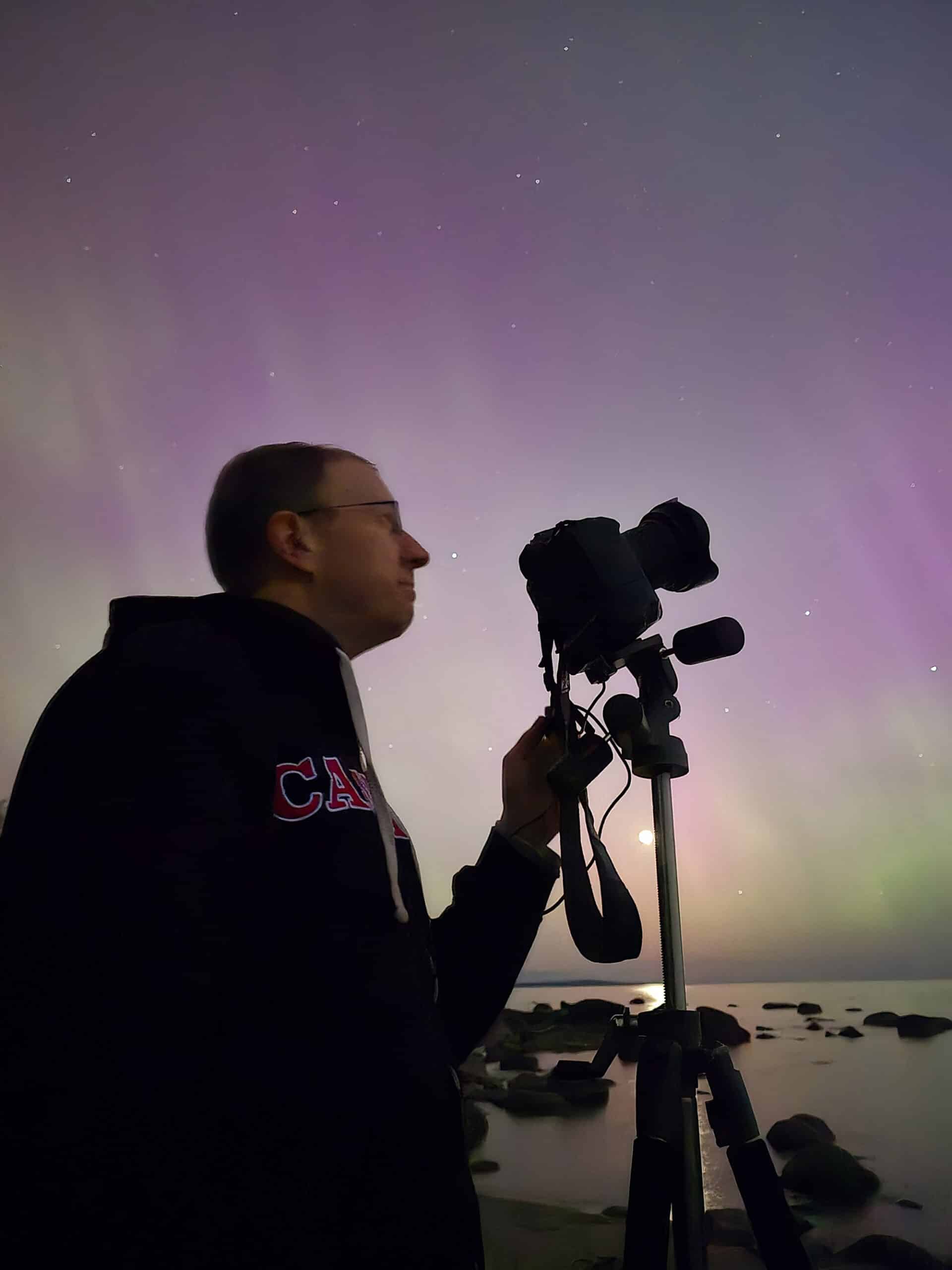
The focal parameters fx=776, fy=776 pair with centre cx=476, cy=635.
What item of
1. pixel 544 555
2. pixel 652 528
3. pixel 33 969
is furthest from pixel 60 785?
pixel 652 528

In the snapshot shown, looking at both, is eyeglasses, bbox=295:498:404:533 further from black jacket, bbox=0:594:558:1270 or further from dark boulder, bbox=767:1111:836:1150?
dark boulder, bbox=767:1111:836:1150

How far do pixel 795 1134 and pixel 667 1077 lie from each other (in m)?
7.76

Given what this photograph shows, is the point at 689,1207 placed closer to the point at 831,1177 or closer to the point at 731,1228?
the point at 731,1228

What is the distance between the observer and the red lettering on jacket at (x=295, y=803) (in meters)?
1.17

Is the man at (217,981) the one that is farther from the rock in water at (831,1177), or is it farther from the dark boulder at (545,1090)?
the dark boulder at (545,1090)

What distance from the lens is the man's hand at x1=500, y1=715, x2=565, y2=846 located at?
176cm

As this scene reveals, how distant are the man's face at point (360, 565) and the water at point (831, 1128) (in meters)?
0.90

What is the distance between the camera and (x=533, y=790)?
5.84ft

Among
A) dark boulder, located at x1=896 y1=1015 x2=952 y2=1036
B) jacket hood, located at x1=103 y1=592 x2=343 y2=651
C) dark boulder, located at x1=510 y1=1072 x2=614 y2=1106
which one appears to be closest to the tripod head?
jacket hood, located at x1=103 y1=592 x2=343 y2=651

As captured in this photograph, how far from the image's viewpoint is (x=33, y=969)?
945 mm

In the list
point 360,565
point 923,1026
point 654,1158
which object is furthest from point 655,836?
point 923,1026

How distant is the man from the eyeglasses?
32 centimetres

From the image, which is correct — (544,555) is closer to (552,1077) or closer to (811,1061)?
(552,1077)

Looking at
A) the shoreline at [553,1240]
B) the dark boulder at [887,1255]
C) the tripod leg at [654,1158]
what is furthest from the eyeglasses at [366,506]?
the dark boulder at [887,1255]
